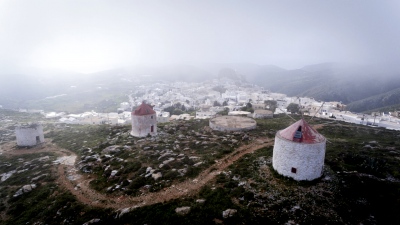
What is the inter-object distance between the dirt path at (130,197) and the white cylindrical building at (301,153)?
5.79 metres

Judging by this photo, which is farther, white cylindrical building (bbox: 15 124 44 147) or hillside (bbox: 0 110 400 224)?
white cylindrical building (bbox: 15 124 44 147)

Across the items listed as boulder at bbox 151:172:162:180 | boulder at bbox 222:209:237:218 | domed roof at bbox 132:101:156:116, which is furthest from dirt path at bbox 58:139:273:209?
domed roof at bbox 132:101:156:116

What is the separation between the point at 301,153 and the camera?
17.2m

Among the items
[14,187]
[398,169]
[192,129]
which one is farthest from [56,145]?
[398,169]

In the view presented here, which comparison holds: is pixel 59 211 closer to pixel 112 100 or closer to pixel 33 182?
pixel 33 182

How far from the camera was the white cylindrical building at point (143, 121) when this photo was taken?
108 feet

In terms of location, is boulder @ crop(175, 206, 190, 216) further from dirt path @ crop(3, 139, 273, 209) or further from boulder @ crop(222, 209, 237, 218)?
boulder @ crop(222, 209, 237, 218)

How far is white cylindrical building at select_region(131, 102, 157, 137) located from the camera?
3297cm

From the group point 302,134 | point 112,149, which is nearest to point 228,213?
point 302,134

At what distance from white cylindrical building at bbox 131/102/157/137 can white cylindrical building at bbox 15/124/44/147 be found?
15138 mm

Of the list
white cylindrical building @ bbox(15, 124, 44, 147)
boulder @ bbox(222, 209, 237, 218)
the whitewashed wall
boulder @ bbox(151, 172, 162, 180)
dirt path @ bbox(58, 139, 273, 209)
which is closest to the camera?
boulder @ bbox(222, 209, 237, 218)

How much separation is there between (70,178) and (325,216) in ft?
73.4

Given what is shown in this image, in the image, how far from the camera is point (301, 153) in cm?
1725

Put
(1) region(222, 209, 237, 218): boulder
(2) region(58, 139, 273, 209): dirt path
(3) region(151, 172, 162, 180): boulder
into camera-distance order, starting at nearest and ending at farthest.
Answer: (1) region(222, 209, 237, 218): boulder → (2) region(58, 139, 273, 209): dirt path → (3) region(151, 172, 162, 180): boulder
